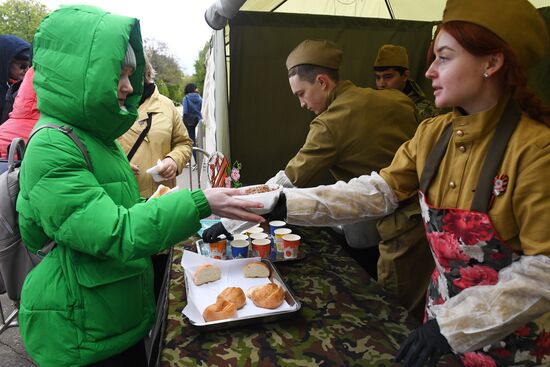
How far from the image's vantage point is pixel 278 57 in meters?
4.04

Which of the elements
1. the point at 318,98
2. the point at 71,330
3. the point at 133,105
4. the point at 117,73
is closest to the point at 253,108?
the point at 318,98

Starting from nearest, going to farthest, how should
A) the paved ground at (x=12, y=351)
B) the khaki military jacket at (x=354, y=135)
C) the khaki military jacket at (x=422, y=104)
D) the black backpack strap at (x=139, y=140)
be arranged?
1. the khaki military jacket at (x=354, y=135)
2. the paved ground at (x=12, y=351)
3. the black backpack strap at (x=139, y=140)
4. the khaki military jacket at (x=422, y=104)

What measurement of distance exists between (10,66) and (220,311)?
11.4 ft

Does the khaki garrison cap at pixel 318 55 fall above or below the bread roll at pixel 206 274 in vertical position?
A: above

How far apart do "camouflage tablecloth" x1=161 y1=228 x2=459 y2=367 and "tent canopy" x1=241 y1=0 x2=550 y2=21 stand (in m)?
3.33

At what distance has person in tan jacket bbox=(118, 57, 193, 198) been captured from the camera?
2992 mm

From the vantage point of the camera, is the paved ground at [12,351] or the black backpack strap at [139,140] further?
the black backpack strap at [139,140]

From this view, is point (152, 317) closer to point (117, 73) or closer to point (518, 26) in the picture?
point (117, 73)

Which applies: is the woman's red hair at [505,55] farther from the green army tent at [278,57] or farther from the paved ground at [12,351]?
the paved ground at [12,351]

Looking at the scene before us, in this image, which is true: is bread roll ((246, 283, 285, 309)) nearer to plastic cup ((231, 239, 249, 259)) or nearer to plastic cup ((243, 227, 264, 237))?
plastic cup ((231, 239, 249, 259))

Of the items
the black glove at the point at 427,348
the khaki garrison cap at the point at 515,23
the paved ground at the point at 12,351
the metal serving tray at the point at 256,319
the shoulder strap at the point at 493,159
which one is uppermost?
the khaki garrison cap at the point at 515,23

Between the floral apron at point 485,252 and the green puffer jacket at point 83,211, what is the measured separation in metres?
0.89

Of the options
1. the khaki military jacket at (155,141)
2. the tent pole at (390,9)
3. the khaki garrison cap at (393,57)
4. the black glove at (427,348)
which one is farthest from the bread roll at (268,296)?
the tent pole at (390,9)

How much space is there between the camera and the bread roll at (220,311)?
1416 millimetres
